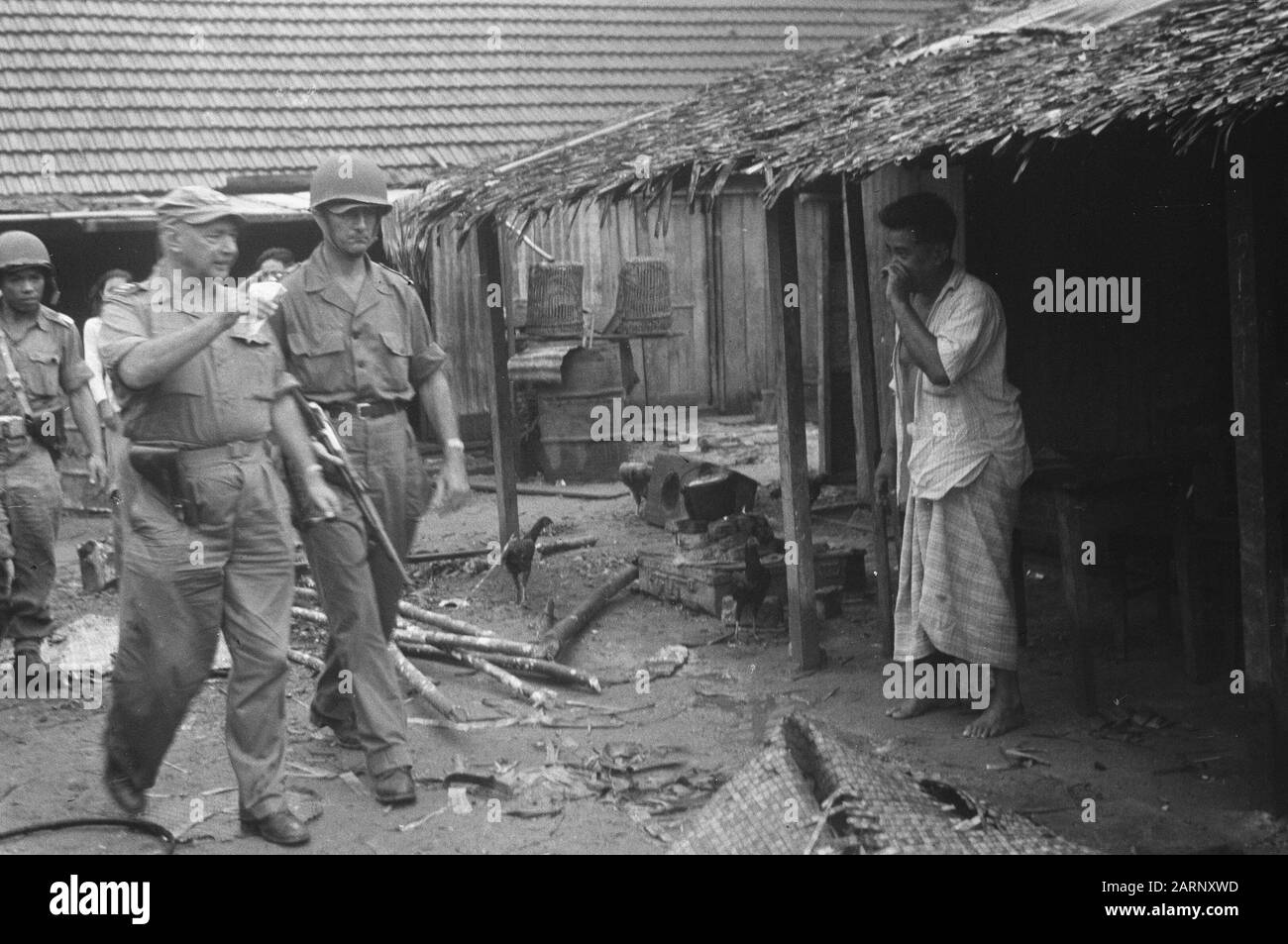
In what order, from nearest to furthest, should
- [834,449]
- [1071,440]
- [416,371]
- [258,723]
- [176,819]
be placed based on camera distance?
[258,723] < [176,819] < [416,371] < [1071,440] < [834,449]

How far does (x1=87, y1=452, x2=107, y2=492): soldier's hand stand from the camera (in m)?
7.38

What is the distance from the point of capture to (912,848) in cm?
427

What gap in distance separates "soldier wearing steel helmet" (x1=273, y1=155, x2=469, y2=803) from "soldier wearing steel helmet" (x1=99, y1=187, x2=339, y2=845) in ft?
1.19

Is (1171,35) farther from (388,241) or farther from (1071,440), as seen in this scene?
(388,241)

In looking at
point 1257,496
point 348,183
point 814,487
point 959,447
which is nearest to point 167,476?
point 348,183

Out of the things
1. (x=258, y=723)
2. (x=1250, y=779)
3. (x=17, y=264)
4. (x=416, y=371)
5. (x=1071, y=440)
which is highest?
(x=17, y=264)

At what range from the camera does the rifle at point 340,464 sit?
17.8 ft

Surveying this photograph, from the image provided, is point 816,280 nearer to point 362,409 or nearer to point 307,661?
point 307,661

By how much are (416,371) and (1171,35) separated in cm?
339

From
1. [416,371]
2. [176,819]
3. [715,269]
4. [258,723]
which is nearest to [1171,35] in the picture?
[416,371]

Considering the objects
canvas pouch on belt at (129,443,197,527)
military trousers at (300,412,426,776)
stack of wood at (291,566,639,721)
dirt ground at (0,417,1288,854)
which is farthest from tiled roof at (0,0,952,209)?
canvas pouch on belt at (129,443,197,527)

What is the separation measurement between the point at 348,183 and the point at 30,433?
2770mm

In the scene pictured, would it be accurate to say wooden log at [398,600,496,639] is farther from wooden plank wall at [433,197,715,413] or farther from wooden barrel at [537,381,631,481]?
wooden plank wall at [433,197,715,413]

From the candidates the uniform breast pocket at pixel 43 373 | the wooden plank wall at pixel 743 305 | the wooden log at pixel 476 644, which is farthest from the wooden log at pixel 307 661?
the wooden plank wall at pixel 743 305
